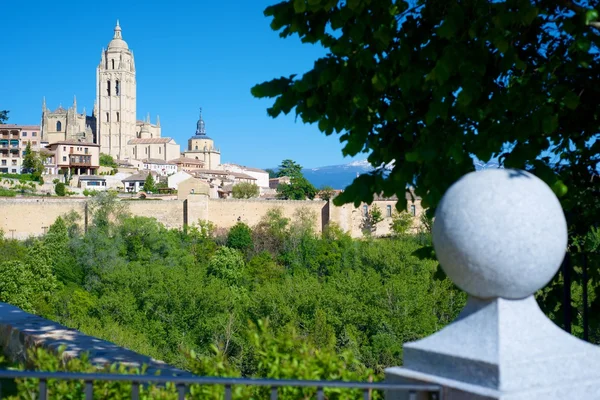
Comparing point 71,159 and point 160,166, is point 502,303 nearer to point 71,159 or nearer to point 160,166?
point 71,159

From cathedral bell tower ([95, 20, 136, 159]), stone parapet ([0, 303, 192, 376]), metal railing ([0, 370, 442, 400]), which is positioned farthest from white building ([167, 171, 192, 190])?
metal railing ([0, 370, 442, 400])

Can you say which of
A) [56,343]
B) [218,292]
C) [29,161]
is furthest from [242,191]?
[56,343]

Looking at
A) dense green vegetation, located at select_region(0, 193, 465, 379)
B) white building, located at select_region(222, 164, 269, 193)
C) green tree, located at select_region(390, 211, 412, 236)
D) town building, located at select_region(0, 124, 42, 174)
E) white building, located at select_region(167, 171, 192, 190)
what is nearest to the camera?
dense green vegetation, located at select_region(0, 193, 465, 379)

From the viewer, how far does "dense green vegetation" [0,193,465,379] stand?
26.2 meters

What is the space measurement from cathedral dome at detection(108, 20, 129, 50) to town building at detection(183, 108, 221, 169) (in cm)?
1916

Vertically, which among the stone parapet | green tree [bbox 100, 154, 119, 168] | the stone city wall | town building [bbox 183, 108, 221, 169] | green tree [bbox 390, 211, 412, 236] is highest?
town building [bbox 183, 108, 221, 169]

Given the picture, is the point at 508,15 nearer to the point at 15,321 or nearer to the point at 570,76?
the point at 570,76

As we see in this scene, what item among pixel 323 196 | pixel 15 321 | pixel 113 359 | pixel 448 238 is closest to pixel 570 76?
pixel 448 238

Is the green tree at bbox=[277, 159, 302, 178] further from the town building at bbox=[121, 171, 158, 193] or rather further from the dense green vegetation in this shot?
the dense green vegetation

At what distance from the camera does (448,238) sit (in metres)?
2.44

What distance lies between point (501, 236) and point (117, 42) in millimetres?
114085

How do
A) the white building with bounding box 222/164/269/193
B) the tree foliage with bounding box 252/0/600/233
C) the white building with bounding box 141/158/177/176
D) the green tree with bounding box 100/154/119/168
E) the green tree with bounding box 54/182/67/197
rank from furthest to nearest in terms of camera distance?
the white building with bounding box 222/164/269/193, the white building with bounding box 141/158/177/176, the green tree with bounding box 100/154/119/168, the green tree with bounding box 54/182/67/197, the tree foliage with bounding box 252/0/600/233

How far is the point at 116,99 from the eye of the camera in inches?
4163

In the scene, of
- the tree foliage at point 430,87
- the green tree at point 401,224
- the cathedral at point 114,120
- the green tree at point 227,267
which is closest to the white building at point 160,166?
the cathedral at point 114,120
